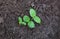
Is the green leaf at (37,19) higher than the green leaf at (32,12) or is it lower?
lower

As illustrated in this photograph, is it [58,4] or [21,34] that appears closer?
[21,34]

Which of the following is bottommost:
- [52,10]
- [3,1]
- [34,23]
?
[34,23]

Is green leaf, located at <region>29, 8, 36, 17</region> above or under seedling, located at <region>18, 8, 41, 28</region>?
above

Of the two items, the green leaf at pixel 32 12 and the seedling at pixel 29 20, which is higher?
the green leaf at pixel 32 12

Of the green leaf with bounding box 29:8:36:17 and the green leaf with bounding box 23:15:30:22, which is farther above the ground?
the green leaf with bounding box 29:8:36:17

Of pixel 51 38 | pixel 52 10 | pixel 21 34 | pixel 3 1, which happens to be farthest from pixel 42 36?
pixel 3 1

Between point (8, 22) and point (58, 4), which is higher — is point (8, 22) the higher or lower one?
the lower one

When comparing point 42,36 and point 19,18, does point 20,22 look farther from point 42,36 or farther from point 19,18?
point 42,36
